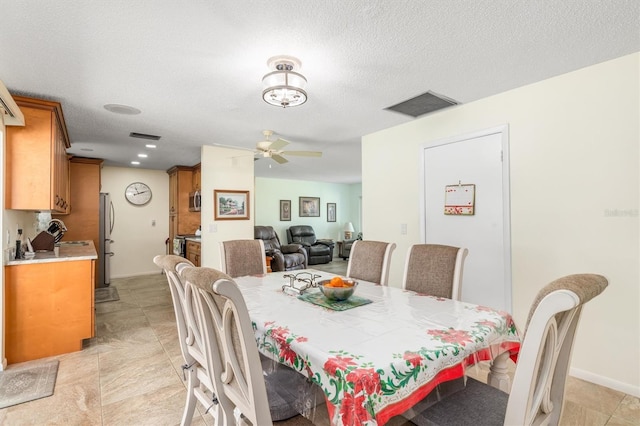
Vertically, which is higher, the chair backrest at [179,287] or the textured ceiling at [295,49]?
the textured ceiling at [295,49]

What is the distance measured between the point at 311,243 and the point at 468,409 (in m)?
7.17

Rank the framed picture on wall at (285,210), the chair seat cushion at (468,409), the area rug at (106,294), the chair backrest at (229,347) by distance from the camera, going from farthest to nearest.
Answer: the framed picture on wall at (285,210)
the area rug at (106,294)
the chair seat cushion at (468,409)
the chair backrest at (229,347)

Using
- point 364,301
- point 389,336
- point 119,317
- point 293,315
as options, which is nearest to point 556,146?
point 364,301

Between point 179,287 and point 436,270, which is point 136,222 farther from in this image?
point 436,270

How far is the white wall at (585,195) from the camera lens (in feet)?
6.99

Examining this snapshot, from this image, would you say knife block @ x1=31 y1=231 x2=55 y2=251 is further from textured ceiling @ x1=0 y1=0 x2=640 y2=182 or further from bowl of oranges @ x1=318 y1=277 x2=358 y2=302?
bowl of oranges @ x1=318 y1=277 x2=358 y2=302

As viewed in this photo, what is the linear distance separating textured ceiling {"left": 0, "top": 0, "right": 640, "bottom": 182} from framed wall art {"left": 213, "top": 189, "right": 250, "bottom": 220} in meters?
1.49

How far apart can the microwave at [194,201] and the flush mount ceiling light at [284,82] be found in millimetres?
4019

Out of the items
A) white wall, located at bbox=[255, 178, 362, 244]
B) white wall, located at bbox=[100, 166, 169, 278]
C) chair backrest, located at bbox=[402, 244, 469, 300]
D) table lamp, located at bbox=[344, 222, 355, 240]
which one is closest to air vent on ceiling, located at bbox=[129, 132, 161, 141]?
white wall, located at bbox=[100, 166, 169, 278]

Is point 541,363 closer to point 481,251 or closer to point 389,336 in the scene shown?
point 389,336

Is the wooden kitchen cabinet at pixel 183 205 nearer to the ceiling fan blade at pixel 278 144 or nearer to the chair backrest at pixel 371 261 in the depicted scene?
the ceiling fan blade at pixel 278 144

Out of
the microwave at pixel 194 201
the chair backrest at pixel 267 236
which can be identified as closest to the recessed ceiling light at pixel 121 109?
the microwave at pixel 194 201

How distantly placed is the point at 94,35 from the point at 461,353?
8.21ft

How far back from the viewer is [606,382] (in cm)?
222
